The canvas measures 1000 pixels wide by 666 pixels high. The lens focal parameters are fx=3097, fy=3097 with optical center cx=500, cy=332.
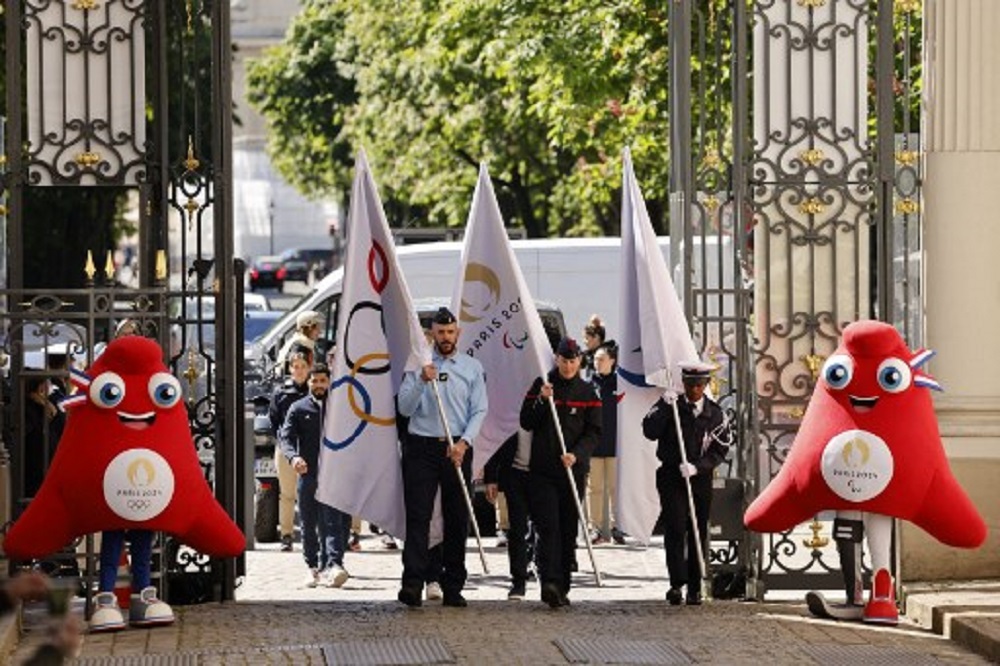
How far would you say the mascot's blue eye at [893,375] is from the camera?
1658 centimetres

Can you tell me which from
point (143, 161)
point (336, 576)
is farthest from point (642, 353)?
point (143, 161)

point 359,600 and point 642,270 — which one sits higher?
point 642,270

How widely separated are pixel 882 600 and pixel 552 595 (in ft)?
6.53

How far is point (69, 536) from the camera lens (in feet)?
53.4

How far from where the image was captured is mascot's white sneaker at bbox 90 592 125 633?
53.8 ft

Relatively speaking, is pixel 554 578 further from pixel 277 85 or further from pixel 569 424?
pixel 277 85

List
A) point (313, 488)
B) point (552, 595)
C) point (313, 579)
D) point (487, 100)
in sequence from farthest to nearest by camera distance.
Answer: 1. point (487, 100)
2. point (313, 488)
3. point (313, 579)
4. point (552, 595)

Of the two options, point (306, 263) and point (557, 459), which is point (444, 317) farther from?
point (306, 263)

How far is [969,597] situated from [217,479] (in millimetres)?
4392

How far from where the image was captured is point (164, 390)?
640 inches

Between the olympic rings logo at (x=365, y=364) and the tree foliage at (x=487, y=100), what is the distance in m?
13.5

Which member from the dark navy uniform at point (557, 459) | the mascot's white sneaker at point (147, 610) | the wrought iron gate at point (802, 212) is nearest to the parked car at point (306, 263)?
the wrought iron gate at point (802, 212)

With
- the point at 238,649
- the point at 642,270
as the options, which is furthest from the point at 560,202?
the point at 238,649

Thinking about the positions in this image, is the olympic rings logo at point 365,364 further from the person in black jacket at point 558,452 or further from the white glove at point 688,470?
the white glove at point 688,470
